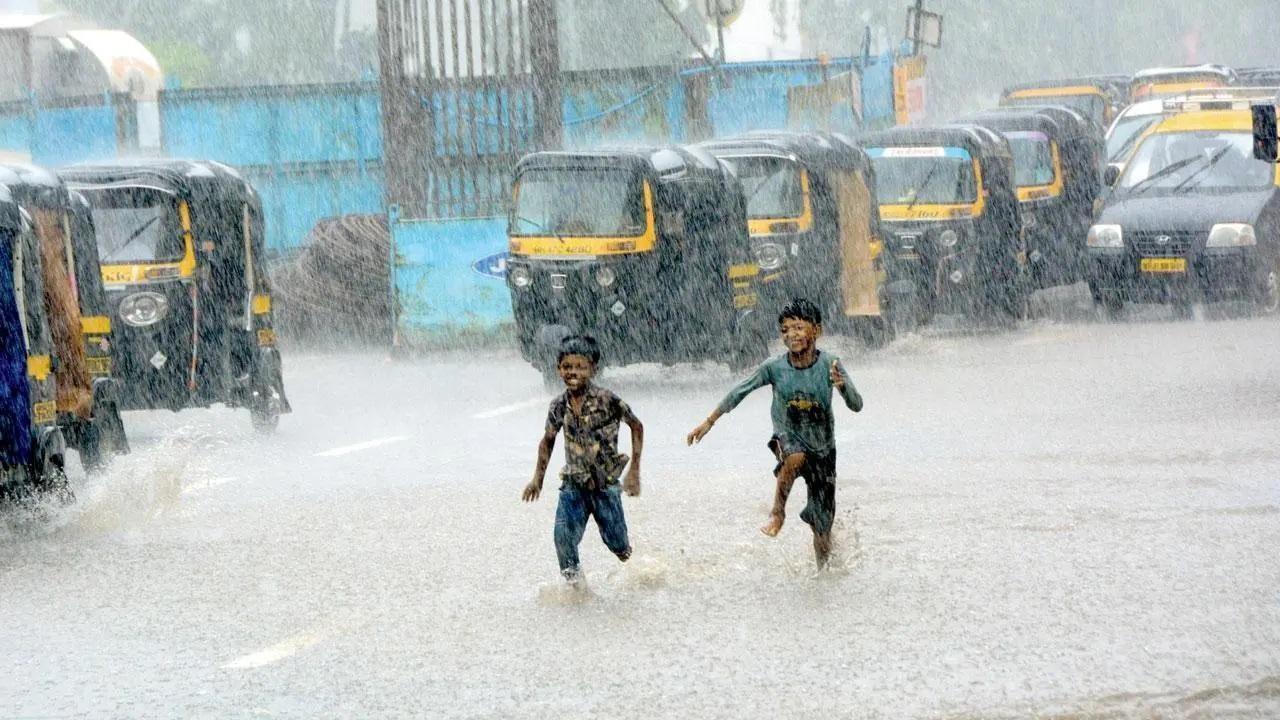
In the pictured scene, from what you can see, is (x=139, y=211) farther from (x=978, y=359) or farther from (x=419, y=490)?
(x=978, y=359)

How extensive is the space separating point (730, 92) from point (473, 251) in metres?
7.75

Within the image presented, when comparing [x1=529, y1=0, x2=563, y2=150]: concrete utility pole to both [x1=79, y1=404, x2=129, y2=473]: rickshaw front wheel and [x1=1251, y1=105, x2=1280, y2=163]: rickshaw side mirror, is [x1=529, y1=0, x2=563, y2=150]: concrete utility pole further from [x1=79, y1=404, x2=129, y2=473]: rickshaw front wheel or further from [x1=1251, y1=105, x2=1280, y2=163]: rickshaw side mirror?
[x1=79, y1=404, x2=129, y2=473]: rickshaw front wheel

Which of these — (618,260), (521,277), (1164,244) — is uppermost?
(618,260)

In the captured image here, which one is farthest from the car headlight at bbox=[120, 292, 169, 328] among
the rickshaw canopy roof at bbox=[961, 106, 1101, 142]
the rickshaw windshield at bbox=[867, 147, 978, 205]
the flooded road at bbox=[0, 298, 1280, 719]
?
the rickshaw canopy roof at bbox=[961, 106, 1101, 142]

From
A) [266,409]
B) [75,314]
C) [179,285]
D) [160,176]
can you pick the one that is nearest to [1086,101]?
[266,409]

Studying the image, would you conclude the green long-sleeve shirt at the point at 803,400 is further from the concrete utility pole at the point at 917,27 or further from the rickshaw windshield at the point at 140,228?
the concrete utility pole at the point at 917,27

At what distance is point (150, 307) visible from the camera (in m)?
15.8

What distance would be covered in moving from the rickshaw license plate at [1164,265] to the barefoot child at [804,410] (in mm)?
13921

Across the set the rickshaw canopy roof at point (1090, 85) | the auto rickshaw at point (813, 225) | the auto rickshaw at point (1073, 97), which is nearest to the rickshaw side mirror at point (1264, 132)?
the auto rickshaw at point (813, 225)

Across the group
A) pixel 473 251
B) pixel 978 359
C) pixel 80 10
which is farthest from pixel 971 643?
pixel 80 10

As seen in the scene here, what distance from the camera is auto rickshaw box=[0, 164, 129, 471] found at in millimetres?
12719

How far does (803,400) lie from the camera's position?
9.43 meters

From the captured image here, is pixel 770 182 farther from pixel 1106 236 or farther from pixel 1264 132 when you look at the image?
pixel 1106 236

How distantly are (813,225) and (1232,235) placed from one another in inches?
187
